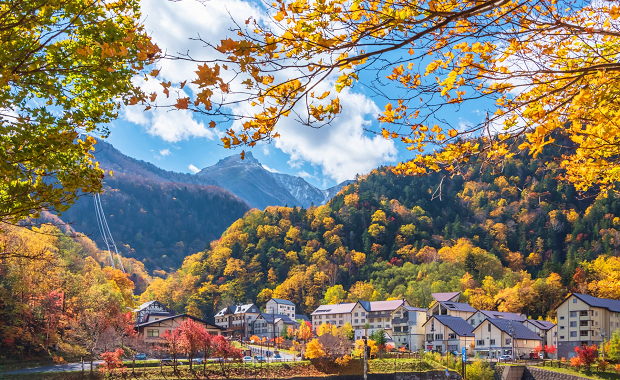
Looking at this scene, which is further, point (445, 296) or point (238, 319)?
point (238, 319)

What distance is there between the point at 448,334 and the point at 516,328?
20.4ft

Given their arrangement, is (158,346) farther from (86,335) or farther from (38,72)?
(38,72)

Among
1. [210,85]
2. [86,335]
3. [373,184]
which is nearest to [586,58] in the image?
[210,85]

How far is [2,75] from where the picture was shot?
4980mm

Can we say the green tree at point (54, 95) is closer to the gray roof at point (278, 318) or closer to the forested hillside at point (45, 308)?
the forested hillside at point (45, 308)

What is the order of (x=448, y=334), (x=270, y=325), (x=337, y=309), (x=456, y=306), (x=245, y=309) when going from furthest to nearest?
(x=245, y=309), (x=270, y=325), (x=337, y=309), (x=456, y=306), (x=448, y=334)

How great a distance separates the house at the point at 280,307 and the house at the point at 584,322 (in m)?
36.3

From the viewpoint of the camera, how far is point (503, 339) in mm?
42219

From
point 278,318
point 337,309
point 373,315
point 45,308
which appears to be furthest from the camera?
point 278,318

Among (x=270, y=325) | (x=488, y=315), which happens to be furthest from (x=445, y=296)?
(x=270, y=325)

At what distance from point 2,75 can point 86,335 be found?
29275 mm

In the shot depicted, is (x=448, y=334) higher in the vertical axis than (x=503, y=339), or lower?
lower

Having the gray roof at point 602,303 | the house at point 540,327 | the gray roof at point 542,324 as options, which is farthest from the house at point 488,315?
the gray roof at point 602,303

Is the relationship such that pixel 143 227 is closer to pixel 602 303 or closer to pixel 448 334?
pixel 448 334
